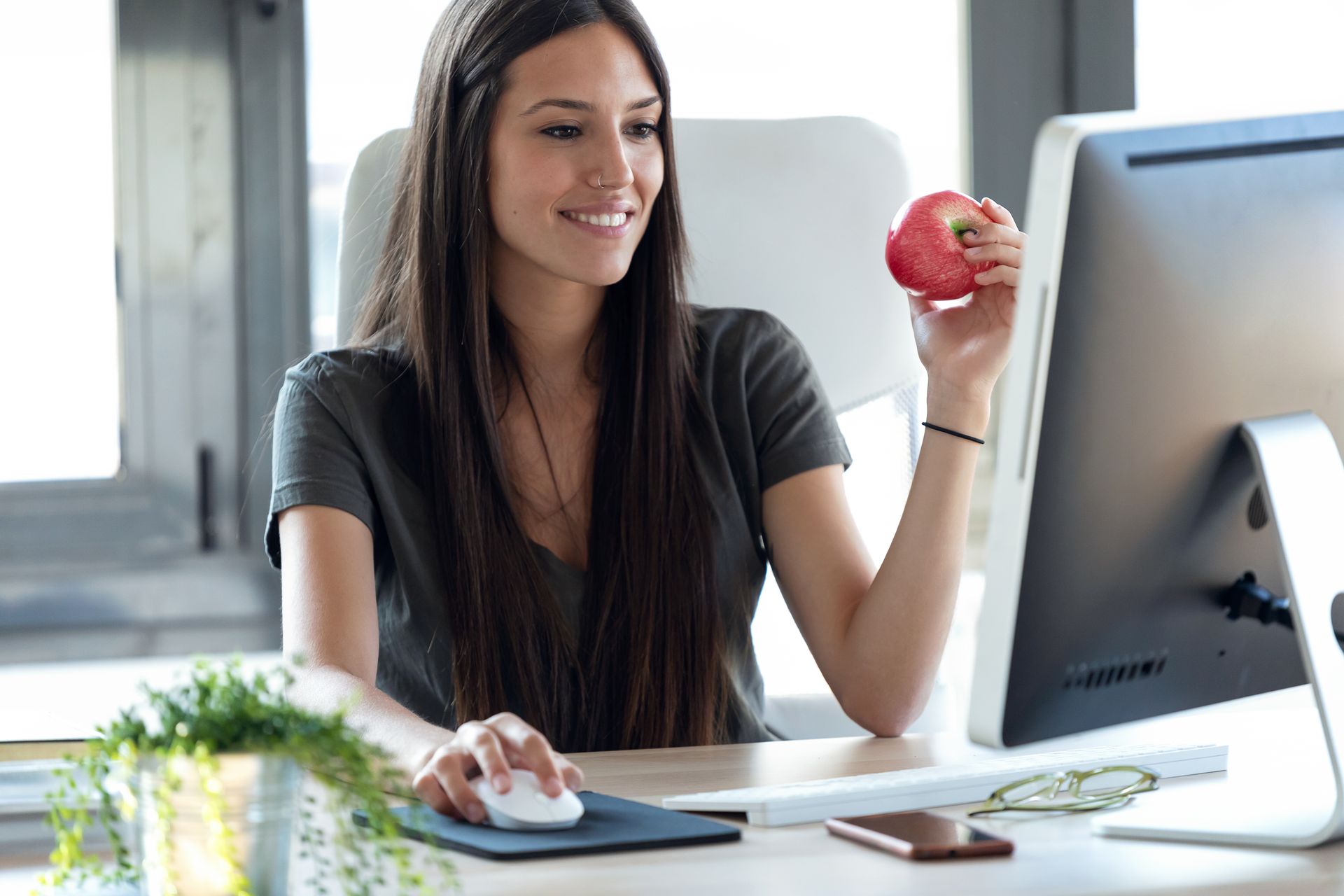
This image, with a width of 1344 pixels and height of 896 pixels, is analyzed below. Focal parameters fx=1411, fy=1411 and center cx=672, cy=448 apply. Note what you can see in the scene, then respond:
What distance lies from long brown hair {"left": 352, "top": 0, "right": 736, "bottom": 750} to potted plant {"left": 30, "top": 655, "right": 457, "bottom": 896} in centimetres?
71

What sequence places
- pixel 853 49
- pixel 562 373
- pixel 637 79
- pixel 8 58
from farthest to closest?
1. pixel 853 49
2. pixel 8 58
3. pixel 562 373
4. pixel 637 79

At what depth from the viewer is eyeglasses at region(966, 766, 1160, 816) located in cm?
80

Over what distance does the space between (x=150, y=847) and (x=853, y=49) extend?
196cm

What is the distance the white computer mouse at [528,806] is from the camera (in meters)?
0.73

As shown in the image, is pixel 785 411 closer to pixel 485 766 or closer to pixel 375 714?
pixel 375 714

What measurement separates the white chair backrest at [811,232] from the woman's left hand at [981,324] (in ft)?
0.99

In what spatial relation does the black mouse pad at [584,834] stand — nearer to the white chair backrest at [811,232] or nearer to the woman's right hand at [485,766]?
the woman's right hand at [485,766]

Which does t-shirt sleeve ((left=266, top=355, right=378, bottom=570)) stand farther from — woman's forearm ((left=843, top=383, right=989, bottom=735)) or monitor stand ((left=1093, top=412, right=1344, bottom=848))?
monitor stand ((left=1093, top=412, right=1344, bottom=848))

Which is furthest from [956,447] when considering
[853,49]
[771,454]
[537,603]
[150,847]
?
[853,49]

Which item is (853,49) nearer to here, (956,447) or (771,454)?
(771,454)

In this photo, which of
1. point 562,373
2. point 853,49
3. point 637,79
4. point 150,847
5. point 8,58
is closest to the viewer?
point 150,847

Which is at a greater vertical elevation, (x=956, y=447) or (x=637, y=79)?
(x=637, y=79)

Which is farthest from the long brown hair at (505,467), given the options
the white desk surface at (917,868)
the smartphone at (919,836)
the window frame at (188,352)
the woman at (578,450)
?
the window frame at (188,352)

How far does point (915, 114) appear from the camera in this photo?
7.70 feet
